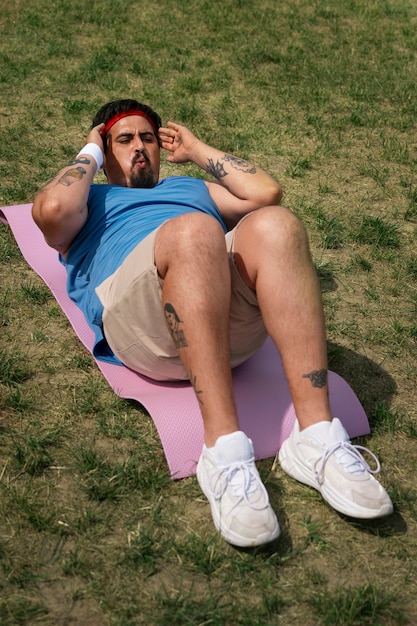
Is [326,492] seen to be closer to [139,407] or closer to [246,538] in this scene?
[246,538]

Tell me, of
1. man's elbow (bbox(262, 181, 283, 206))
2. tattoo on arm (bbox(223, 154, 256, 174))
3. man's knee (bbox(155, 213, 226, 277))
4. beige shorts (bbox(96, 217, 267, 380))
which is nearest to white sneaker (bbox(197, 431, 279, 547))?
beige shorts (bbox(96, 217, 267, 380))

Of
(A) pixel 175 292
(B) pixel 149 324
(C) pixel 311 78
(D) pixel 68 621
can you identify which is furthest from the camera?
(C) pixel 311 78

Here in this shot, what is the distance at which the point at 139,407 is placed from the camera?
345 centimetres

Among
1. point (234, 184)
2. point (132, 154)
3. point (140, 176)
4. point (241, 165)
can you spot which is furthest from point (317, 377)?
point (132, 154)

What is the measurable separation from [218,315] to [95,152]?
146cm

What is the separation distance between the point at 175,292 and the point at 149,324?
318 millimetres

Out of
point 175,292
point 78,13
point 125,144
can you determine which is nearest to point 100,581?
point 175,292

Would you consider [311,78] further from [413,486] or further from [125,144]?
[413,486]

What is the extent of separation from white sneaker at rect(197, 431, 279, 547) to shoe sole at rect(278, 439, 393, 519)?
256 millimetres

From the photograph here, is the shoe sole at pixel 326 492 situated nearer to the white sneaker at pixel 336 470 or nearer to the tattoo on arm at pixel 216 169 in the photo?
the white sneaker at pixel 336 470

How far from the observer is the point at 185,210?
3770 millimetres

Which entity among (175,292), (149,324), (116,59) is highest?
(175,292)

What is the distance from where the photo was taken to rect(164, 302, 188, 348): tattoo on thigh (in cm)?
294

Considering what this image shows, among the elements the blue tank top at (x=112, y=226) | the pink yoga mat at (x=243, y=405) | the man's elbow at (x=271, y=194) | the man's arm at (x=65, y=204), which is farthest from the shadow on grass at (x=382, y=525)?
the man's arm at (x=65, y=204)
